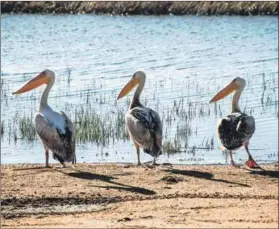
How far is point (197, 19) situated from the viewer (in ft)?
146

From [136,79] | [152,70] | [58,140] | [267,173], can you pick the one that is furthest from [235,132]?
[152,70]

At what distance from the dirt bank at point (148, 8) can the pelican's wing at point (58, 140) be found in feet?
107

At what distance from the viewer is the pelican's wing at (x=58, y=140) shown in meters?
12.9

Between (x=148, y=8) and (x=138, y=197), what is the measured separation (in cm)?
3752

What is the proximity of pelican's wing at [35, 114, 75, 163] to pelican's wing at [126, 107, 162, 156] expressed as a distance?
0.93 meters

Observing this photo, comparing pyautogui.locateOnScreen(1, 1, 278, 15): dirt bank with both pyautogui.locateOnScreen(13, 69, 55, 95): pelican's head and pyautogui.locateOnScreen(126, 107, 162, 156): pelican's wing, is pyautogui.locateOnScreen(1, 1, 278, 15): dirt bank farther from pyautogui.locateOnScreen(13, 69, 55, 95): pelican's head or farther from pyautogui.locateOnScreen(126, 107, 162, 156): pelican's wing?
pyautogui.locateOnScreen(126, 107, 162, 156): pelican's wing

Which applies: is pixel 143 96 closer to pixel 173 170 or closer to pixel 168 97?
pixel 168 97

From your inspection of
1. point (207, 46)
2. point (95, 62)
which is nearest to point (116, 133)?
point (95, 62)

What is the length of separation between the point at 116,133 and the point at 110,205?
690cm

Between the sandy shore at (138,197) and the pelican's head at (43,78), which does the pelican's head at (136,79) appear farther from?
the sandy shore at (138,197)

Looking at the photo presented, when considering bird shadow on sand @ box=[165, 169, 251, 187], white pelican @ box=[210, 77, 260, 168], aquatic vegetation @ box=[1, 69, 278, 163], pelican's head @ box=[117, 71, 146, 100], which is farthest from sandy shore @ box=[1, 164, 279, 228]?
aquatic vegetation @ box=[1, 69, 278, 163]

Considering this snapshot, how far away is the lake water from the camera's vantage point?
1609cm

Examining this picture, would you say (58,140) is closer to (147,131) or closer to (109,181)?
(147,131)

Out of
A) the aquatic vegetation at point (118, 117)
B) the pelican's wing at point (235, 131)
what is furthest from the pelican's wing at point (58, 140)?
the aquatic vegetation at point (118, 117)
